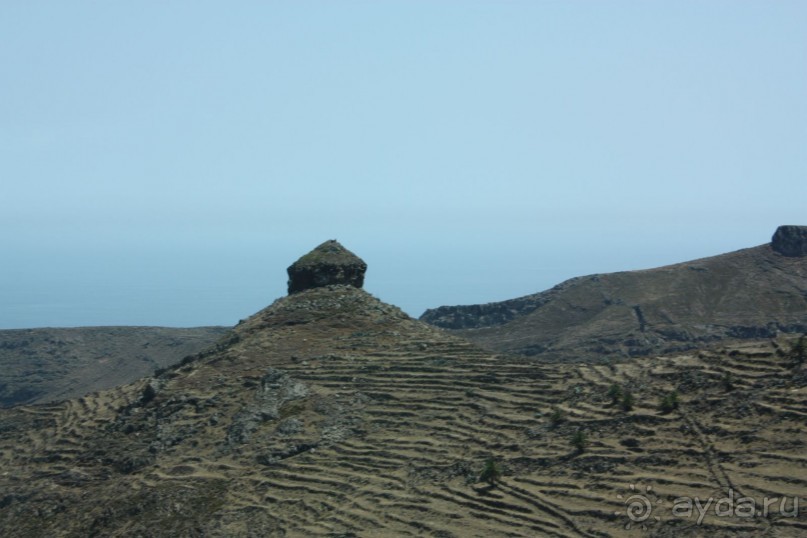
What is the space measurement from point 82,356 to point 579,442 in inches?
2866

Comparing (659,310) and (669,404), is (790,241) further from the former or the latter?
(669,404)

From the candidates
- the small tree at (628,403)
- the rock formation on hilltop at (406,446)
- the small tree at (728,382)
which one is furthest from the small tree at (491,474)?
the small tree at (728,382)

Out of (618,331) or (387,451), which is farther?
(618,331)

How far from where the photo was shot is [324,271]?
4891cm

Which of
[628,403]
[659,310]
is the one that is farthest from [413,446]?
[659,310]

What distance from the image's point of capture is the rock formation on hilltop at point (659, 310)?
78875 mm

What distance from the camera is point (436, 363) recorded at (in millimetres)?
38188

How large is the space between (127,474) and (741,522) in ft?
67.7

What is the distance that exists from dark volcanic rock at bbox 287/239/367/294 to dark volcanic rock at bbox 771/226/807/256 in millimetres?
55395

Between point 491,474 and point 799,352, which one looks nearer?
point 491,474

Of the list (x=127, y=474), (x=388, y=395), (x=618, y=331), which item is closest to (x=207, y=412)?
(x=127, y=474)

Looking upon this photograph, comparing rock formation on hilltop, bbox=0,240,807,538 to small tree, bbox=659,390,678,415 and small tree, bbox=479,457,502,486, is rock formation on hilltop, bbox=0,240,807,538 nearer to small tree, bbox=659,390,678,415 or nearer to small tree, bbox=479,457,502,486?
small tree, bbox=479,457,502,486

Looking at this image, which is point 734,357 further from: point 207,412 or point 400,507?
point 207,412

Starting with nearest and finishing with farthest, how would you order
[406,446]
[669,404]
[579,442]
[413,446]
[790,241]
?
[579,442] < [669,404] < [413,446] < [406,446] < [790,241]
